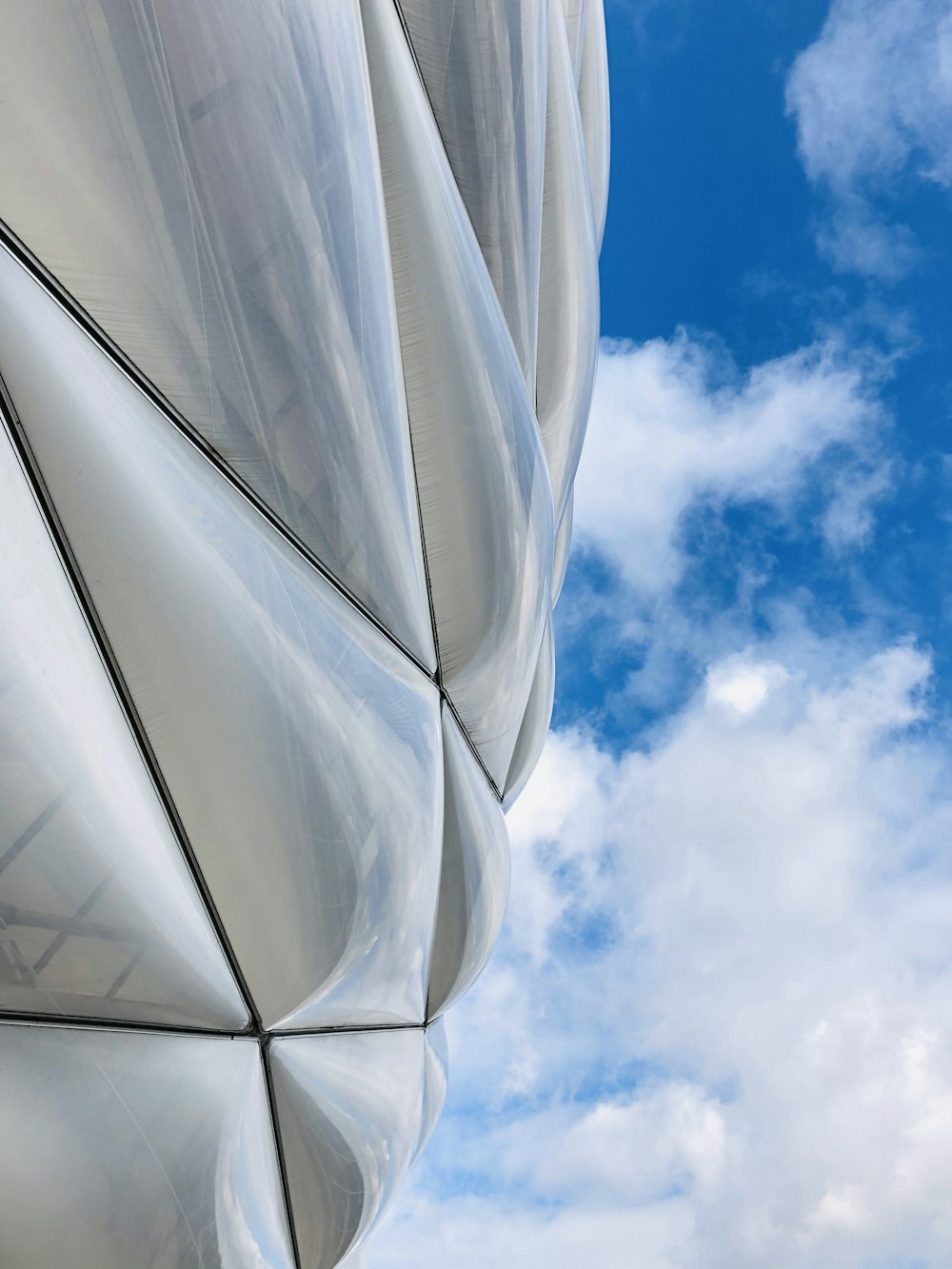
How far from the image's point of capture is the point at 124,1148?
2.93 meters

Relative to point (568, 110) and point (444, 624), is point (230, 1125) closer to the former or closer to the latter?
point (444, 624)

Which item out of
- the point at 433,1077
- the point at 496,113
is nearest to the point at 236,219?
the point at 496,113

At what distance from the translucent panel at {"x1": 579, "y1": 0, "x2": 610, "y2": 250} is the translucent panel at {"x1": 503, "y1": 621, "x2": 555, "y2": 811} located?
13.8 feet

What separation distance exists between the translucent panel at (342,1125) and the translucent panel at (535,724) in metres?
3.22

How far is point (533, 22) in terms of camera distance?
5699mm

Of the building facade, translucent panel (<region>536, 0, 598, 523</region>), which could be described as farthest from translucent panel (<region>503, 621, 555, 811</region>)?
the building facade

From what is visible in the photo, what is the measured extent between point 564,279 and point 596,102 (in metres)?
3.80

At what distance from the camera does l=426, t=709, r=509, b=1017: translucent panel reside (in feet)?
18.9

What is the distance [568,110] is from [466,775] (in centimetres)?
508

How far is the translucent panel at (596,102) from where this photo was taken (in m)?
9.59

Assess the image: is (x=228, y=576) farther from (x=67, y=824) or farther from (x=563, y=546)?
(x=563, y=546)

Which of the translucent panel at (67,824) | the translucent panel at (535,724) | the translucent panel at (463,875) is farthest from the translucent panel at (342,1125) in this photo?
the translucent panel at (535,724)

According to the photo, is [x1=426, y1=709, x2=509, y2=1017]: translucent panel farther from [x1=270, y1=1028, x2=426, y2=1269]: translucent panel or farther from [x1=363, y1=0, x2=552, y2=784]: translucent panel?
[x1=270, y1=1028, x2=426, y2=1269]: translucent panel

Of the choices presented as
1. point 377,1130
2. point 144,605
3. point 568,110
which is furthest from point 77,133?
point 568,110
